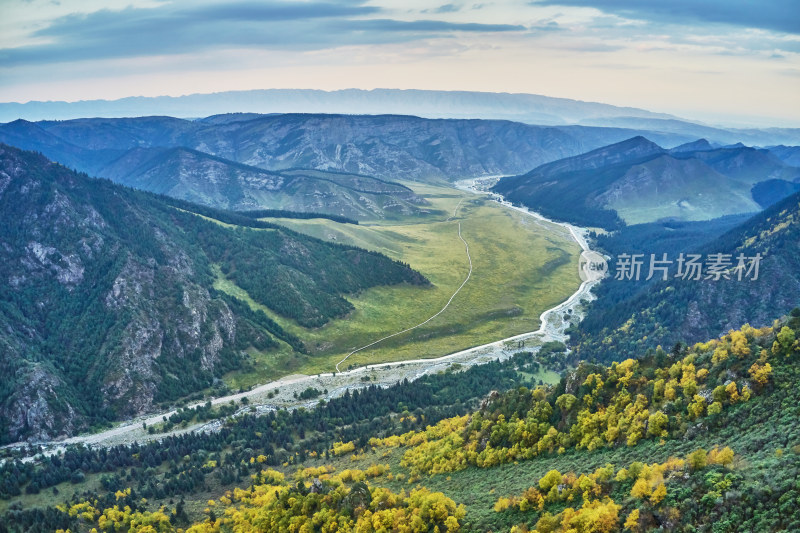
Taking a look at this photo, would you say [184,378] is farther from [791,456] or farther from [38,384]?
[791,456]

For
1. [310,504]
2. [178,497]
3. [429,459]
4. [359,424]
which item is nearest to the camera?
[310,504]

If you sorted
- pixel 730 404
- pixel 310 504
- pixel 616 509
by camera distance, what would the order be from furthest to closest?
1. pixel 310 504
2. pixel 730 404
3. pixel 616 509

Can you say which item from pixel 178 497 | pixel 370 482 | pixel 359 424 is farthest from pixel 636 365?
pixel 178 497

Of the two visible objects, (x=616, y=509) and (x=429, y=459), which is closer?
(x=616, y=509)

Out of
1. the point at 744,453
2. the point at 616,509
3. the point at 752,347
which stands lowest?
the point at 616,509

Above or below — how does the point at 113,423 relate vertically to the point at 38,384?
below

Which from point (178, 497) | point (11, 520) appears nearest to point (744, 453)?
point (178, 497)
